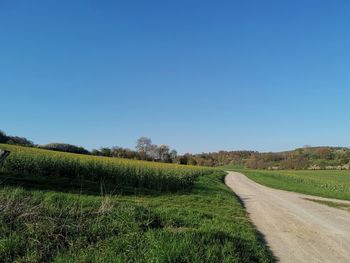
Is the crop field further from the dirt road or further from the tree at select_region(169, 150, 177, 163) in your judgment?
the tree at select_region(169, 150, 177, 163)

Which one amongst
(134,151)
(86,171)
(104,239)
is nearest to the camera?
(104,239)

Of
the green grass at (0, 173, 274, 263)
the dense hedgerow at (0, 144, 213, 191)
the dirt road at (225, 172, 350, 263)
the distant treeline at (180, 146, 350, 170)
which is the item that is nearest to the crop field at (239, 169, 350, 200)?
the dirt road at (225, 172, 350, 263)

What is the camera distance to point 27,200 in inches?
322

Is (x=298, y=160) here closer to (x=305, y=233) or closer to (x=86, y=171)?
(x=86, y=171)

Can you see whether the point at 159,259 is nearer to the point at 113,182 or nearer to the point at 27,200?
the point at 27,200

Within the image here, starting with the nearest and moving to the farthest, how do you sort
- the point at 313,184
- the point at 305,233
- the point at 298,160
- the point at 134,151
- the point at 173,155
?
the point at 305,233
the point at 313,184
the point at 134,151
the point at 173,155
the point at 298,160

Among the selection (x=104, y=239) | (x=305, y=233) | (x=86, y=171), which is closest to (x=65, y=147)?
(x=86, y=171)

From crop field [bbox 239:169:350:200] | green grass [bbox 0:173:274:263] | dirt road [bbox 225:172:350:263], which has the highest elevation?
crop field [bbox 239:169:350:200]

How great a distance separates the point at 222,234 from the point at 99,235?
289 centimetres

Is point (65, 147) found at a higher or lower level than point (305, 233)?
higher

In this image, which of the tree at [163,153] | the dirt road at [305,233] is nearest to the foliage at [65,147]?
the tree at [163,153]

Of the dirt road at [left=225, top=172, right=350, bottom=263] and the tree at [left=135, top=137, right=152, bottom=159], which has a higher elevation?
the tree at [left=135, top=137, right=152, bottom=159]

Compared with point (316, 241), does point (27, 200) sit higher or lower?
higher

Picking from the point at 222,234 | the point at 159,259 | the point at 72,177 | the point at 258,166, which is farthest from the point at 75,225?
the point at 258,166
